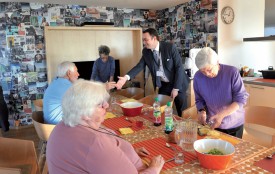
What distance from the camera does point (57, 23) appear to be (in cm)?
435

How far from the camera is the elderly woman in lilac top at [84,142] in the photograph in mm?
919

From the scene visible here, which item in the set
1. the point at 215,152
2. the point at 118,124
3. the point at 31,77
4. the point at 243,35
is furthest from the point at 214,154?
the point at 31,77

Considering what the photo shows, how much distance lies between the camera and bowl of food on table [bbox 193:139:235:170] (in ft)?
3.63

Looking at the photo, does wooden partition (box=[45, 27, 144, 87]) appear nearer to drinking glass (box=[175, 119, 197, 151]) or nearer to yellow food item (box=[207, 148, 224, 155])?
drinking glass (box=[175, 119, 197, 151])

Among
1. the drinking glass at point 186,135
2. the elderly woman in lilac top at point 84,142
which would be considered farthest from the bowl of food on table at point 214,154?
the elderly woman in lilac top at point 84,142

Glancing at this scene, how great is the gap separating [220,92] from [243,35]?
2.63m

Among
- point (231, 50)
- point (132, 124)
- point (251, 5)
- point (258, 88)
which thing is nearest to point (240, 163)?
point (132, 124)

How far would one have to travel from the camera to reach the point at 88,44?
187 inches

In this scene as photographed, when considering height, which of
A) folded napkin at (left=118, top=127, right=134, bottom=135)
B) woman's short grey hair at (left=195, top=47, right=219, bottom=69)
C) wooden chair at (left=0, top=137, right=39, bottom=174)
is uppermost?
woman's short grey hair at (left=195, top=47, right=219, bottom=69)

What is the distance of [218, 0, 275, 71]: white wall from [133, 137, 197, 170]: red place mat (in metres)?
2.81

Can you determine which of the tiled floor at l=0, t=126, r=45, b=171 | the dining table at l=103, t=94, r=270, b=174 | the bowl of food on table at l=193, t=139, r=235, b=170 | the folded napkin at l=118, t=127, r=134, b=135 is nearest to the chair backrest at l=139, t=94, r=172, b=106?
the dining table at l=103, t=94, r=270, b=174

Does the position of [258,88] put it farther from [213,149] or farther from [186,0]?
[213,149]

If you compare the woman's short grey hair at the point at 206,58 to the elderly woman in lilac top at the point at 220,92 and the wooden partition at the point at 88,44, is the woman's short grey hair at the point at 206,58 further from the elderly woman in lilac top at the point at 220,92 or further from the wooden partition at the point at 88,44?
the wooden partition at the point at 88,44

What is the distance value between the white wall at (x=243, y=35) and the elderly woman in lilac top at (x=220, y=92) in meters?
2.22
